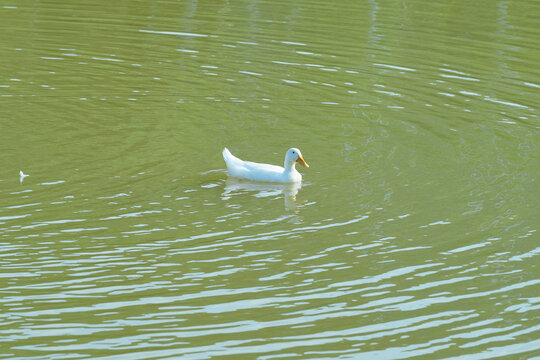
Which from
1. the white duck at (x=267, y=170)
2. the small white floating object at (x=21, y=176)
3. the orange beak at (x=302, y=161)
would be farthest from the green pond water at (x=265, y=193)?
the orange beak at (x=302, y=161)

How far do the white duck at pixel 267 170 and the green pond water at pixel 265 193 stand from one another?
18cm

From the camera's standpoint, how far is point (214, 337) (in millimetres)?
10227

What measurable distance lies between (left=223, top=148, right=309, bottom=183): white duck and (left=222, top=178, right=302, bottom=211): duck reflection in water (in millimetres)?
75

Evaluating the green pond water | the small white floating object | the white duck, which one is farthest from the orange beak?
the small white floating object

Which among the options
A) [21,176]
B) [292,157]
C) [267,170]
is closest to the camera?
[21,176]

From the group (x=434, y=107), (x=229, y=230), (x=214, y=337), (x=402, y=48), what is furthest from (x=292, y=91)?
(x=214, y=337)

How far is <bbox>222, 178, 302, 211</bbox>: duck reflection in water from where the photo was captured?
601 inches

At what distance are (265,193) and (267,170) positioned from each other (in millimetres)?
436

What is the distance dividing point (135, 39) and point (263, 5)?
235 inches

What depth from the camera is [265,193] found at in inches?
609

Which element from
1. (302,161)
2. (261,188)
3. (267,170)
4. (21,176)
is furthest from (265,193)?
(21,176)

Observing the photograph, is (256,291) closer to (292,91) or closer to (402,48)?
(292,91)

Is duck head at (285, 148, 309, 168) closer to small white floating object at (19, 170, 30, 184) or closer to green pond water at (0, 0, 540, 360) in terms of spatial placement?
green pond water at (0, 0, 540, 360)

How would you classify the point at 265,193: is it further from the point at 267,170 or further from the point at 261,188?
the point at 267,170
